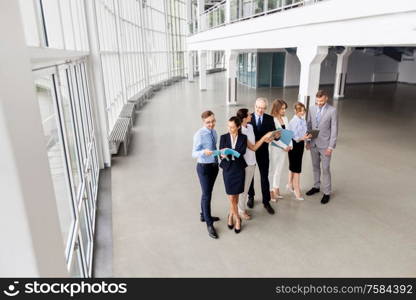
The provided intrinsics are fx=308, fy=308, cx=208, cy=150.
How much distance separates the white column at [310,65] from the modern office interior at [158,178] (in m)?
0.03

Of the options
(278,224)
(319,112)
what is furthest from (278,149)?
(278,224)

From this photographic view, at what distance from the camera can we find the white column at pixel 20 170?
124 centimetres

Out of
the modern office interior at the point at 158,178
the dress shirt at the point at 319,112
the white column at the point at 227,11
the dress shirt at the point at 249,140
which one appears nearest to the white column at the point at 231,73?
the white column at the point at 227,11

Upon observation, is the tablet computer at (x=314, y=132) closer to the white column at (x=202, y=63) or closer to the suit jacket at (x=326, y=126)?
the suit jacket at (x=326, y=126)

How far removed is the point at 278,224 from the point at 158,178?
3040 millimetres

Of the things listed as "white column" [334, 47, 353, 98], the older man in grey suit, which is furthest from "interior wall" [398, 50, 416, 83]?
the older man in grey suit

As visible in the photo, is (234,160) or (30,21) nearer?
(30,21)

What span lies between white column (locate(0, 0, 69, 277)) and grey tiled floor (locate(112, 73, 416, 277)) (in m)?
2.67

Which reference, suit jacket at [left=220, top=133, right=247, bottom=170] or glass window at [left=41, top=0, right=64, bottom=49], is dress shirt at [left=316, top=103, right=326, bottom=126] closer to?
suit jacket at [left=220, top=133, right=247, bottom=170]

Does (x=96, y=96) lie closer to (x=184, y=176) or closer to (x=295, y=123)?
(x=184, y=176)

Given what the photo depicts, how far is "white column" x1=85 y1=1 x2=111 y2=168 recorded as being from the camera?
22.2 ft

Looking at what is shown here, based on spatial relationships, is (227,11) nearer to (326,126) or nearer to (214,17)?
(214,17)

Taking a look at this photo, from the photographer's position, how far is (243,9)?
40.1 ft

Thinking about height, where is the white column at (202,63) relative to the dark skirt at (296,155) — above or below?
above
